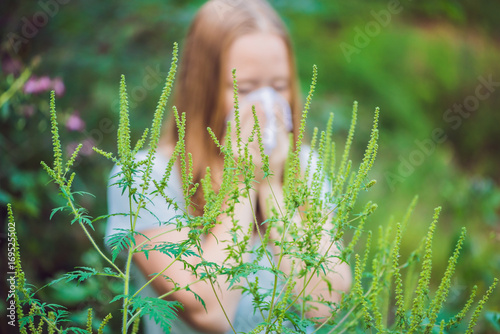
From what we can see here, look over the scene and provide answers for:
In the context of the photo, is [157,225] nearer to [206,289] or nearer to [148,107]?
[206,289]

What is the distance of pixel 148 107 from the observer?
364cm

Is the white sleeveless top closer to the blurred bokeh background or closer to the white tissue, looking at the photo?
the white tissue

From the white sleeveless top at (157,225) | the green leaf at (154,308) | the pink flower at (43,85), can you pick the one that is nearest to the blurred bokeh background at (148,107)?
the pink flower at (43,85)

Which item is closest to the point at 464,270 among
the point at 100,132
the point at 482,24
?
the point at 100,132

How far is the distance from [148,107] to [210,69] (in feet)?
5.92

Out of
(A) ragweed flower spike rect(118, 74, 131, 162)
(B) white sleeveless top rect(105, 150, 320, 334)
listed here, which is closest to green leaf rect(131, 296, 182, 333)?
(A) ragweed flower spike rect(118, 74, 131, 162)

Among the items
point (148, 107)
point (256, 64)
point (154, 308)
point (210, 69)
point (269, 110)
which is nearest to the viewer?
point (154, 308)

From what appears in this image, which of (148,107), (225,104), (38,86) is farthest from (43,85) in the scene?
(225,104)

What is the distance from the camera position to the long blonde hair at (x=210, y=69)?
6.16ft

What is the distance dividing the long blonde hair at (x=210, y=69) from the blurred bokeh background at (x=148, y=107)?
Answer: 2.62 feet

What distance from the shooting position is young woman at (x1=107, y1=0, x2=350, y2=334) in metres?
1.57

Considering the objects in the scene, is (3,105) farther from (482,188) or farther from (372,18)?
(372,18)

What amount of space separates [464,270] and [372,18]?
3259 millimetres

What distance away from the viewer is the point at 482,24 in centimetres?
680
